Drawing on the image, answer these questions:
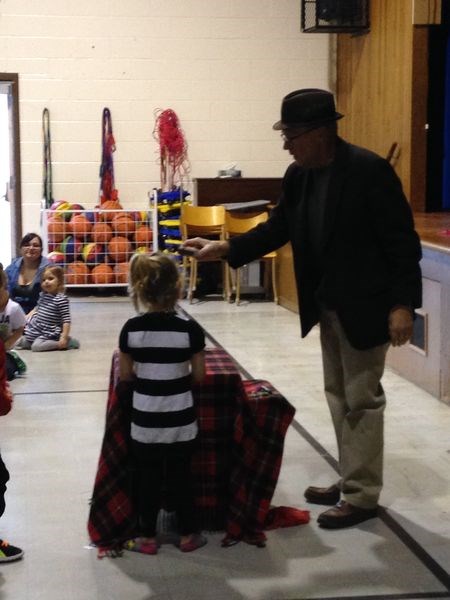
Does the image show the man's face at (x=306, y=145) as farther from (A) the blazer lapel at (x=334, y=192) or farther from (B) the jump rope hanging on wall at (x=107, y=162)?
(B) the jump rope hanging on wall at (x=107, y=162)

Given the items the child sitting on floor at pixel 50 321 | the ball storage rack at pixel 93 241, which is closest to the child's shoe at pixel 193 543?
the child sitting on floor at pixel 50 321

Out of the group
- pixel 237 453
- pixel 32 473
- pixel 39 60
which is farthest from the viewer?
pixel 39 60

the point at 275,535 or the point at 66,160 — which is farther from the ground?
the point at 66,160

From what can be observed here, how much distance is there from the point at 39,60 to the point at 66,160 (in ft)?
3.18

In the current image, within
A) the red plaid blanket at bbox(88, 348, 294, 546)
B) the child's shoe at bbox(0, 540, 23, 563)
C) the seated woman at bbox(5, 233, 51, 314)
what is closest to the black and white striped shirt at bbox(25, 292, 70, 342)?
the seated woman at bbox(5, 233, 51, 314)

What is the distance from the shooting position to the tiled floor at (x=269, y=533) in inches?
116

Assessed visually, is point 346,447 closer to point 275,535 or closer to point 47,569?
point 275,535

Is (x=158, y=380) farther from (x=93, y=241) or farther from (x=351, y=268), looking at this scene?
(x=93, y=241)

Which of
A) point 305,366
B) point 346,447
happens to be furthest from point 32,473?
point 305,366

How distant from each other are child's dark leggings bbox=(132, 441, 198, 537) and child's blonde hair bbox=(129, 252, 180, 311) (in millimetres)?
433

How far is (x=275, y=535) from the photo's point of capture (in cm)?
334

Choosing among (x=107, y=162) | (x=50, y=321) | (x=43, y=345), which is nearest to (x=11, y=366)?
(x=43, y=345)

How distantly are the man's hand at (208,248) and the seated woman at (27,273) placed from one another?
146 inches

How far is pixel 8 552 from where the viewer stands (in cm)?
315
